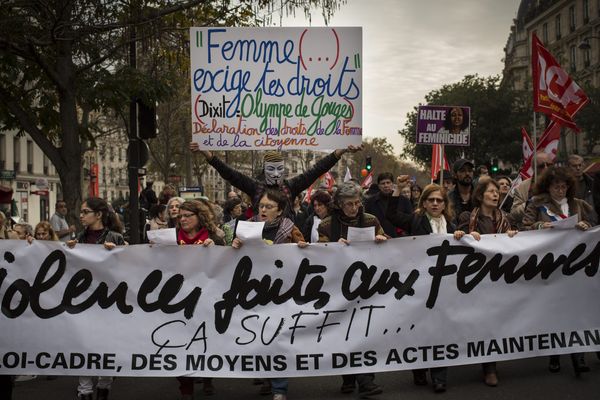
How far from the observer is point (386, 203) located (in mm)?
8523

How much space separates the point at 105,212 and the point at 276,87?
2.03 meters

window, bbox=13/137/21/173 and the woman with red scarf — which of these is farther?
window, bbox=13/137/21/173

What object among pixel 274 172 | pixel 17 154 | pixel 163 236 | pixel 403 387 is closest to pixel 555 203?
pixel 403 387

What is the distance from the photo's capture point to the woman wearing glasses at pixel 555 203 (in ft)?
22.8

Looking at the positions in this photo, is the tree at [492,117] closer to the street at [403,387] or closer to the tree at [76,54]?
the tree at [76,54]

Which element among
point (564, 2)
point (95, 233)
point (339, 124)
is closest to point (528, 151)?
point (339, 124)

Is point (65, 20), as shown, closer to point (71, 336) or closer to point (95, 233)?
point (95, 233)

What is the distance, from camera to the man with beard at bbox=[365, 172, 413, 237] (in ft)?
27.6

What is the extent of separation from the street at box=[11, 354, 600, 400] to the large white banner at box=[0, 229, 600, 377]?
0.96 ft

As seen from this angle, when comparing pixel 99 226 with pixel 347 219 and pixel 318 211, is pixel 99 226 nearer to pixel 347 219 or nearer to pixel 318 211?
pixel 347 219

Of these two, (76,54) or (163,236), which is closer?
(163,236)

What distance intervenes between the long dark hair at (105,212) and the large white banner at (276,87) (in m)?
1.21

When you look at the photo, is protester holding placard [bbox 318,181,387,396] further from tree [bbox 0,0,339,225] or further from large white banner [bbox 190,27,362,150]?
tree [bbox 0,0,339,225]

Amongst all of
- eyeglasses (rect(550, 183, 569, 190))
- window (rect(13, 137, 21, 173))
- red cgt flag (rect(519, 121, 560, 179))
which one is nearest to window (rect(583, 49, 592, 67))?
window (rect(13, 137, 21, 173))
